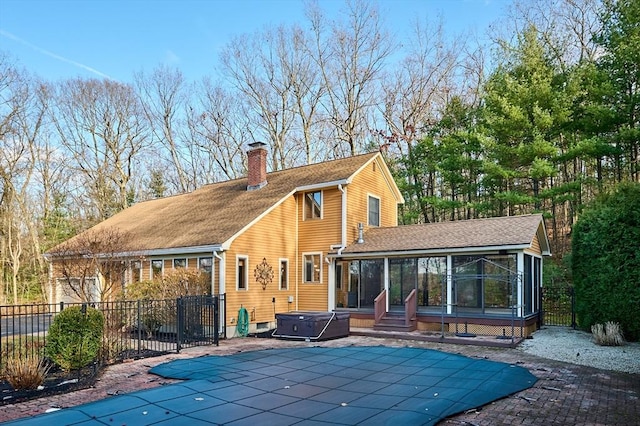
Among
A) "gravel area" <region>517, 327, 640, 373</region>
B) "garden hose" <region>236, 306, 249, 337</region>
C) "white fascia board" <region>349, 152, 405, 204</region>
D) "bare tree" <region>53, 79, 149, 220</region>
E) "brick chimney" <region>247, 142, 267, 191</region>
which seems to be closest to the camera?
"gravel area" <region>517, 327, 640, 373</region>

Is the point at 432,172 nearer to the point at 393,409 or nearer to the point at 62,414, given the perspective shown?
the point at 393,409

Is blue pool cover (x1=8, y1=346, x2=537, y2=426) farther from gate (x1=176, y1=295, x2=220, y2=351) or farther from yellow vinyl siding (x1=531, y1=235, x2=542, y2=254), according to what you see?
yellow vinyl siding (x1=531, y1=235, x2=542, y2=254)

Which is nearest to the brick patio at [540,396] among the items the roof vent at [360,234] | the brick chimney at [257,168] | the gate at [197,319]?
the gate at [197,319]

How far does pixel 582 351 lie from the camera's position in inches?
399

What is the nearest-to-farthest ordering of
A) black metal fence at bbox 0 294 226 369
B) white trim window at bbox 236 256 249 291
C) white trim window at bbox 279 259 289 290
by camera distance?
black metal fence at bbox 0 294 226 369 → white trim window at bbox 236 256 249 291 → white trim window at bbox 279 259 289 290

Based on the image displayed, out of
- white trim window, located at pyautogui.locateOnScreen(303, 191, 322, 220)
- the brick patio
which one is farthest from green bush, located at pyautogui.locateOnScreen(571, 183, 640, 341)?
white trim window, located at pyautogui.locateOnScreen(303, 191, 322, 220)

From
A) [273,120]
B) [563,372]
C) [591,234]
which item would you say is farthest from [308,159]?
[563,372]

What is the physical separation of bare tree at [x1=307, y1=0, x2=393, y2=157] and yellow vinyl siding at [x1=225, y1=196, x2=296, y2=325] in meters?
12.5

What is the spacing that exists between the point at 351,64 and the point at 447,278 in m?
18.0

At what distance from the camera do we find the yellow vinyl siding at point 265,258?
1398 centimetres

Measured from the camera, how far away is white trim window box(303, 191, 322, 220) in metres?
16.5

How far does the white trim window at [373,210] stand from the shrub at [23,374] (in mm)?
12053

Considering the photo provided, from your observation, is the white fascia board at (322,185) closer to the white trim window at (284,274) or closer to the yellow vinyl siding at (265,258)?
the yellow vinyl siding at (265,258)

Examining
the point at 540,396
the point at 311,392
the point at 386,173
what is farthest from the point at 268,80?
the point at 540,396
